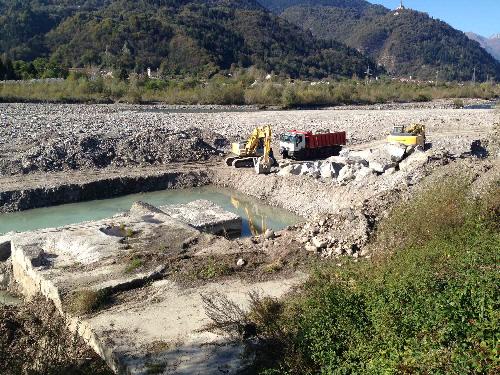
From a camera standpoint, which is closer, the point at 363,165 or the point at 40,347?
the point at 40,347

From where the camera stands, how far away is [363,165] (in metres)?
19.5

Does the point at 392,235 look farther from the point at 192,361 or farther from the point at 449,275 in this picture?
the point at 192,361

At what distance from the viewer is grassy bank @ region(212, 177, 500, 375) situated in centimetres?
534

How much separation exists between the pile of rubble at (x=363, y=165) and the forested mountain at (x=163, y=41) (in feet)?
224

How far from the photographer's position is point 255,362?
7.15 m

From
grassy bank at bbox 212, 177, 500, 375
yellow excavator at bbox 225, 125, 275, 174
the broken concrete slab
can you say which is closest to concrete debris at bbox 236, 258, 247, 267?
grassy bank at bbox 212, 177, 500, 375

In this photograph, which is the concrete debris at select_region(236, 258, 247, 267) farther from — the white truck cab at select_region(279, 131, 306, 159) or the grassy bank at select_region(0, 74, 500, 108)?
the grassy bank at select_region(0, 74, 500, 108)

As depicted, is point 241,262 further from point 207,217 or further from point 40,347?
point 40,347

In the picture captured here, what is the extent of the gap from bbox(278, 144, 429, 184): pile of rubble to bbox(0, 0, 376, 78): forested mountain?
68.1 m

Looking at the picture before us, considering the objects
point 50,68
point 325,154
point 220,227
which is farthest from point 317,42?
point 220,227

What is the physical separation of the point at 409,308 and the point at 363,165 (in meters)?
13.6

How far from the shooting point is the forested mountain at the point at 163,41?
89.1 m

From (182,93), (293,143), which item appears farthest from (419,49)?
(293,143)

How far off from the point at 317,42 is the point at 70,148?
4946 inches
